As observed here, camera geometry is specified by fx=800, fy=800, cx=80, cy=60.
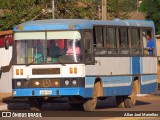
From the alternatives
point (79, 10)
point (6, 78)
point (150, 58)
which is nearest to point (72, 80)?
point (150, 58)

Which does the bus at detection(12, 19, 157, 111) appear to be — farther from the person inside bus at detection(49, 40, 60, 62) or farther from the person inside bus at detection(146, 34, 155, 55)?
the person inside bus at detection(146, 34, 155, 55)

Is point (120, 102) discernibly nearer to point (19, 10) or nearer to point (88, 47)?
point (88, 47)

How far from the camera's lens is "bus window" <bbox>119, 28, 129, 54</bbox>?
25938 millimetres

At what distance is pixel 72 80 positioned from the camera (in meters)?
22.8

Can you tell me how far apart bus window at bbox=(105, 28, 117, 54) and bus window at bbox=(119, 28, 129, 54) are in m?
0.41

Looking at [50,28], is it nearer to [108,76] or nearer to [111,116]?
[108,76]

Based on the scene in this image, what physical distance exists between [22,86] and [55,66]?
1.18 metres

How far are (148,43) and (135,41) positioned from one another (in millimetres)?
1246

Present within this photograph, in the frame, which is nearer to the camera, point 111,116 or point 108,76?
point 111,116

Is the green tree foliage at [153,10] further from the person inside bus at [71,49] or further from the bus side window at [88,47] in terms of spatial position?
the person inside bus at [71,49]

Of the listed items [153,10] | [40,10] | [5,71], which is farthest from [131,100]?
[153,10]

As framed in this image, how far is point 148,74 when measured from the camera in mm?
27969

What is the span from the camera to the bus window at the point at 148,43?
27.8 m

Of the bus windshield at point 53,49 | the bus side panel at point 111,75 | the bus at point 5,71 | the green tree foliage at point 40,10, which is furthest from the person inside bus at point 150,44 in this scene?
the green tree foliage at point 40,10
